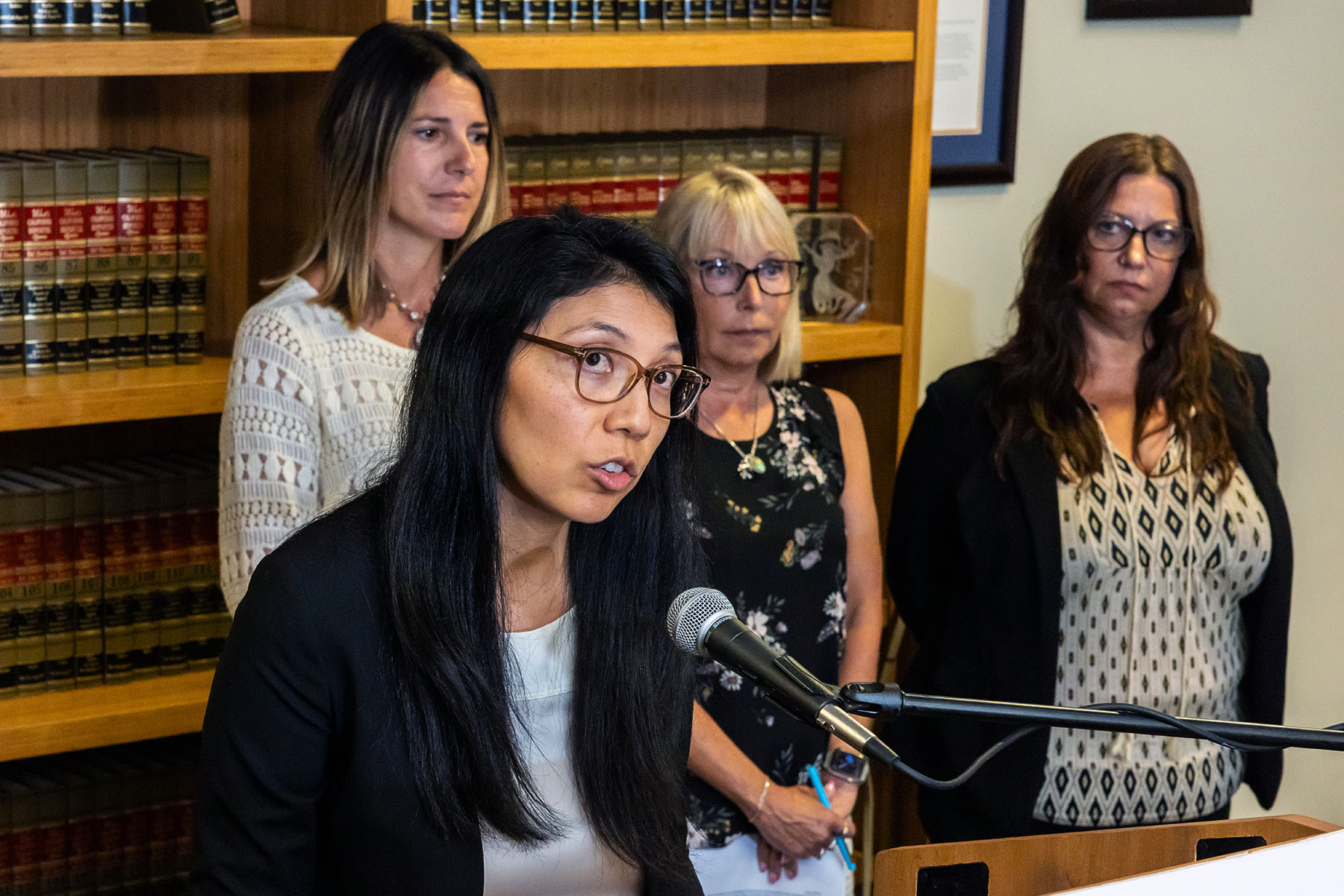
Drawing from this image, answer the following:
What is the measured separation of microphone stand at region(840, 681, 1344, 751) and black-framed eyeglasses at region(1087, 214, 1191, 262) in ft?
4.76

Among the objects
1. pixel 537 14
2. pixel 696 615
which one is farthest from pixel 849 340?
pixel 696 615

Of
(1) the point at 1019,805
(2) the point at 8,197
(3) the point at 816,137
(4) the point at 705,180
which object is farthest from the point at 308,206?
(1) the point at 1019,805

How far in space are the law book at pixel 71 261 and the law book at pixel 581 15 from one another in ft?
2.68

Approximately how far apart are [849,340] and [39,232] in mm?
1372

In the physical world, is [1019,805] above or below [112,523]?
below

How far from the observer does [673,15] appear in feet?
8.81

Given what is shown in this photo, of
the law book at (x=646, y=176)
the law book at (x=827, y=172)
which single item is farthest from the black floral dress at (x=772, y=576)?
the law book at (x=827, y=172)

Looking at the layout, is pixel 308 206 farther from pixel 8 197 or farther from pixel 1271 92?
pixel 1271 92

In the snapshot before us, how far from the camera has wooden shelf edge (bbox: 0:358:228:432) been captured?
216cm

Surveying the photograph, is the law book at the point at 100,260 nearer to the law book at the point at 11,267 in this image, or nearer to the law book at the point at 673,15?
the law book at the point at 11,267

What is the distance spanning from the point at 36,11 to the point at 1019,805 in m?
1.88

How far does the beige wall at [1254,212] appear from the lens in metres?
3.26

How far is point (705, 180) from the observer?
2340 mm

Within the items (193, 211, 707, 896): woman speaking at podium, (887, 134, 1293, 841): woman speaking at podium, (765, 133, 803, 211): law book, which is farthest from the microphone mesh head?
(765, 133, 803, 211): law book
